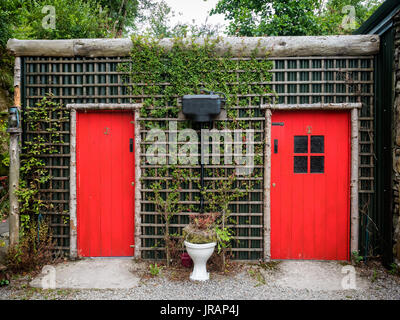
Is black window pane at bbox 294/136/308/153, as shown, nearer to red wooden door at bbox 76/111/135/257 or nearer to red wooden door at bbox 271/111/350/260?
red wooden door at bbox 271/111/350/260

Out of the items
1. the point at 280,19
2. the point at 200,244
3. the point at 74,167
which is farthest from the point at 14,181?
the point at 280,19

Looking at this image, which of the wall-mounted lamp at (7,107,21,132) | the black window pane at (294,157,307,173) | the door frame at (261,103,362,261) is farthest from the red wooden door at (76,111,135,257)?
the black window pane at (294,157,307,173)

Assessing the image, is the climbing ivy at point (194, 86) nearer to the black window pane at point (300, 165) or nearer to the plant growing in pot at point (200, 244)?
the plant growing in pot at point (200, 244)

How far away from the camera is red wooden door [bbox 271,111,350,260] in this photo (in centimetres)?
390

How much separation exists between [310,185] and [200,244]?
1728mm

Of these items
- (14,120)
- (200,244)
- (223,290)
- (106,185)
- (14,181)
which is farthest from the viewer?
(106,185)

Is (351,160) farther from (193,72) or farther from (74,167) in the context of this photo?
(74,167)

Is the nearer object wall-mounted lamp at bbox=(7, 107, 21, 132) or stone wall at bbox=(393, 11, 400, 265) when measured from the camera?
→ stone wall at bbox=(393, 11, 400, 265)

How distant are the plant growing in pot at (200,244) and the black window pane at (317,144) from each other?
175cm

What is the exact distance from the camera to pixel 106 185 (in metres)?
4.01

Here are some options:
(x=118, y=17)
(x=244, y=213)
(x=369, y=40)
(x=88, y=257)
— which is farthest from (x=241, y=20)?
(x=88, y=257)

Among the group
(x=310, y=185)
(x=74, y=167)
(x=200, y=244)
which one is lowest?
(x=200, y=244)

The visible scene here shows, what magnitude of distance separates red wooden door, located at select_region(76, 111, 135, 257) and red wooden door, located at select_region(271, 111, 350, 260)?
1993mm
